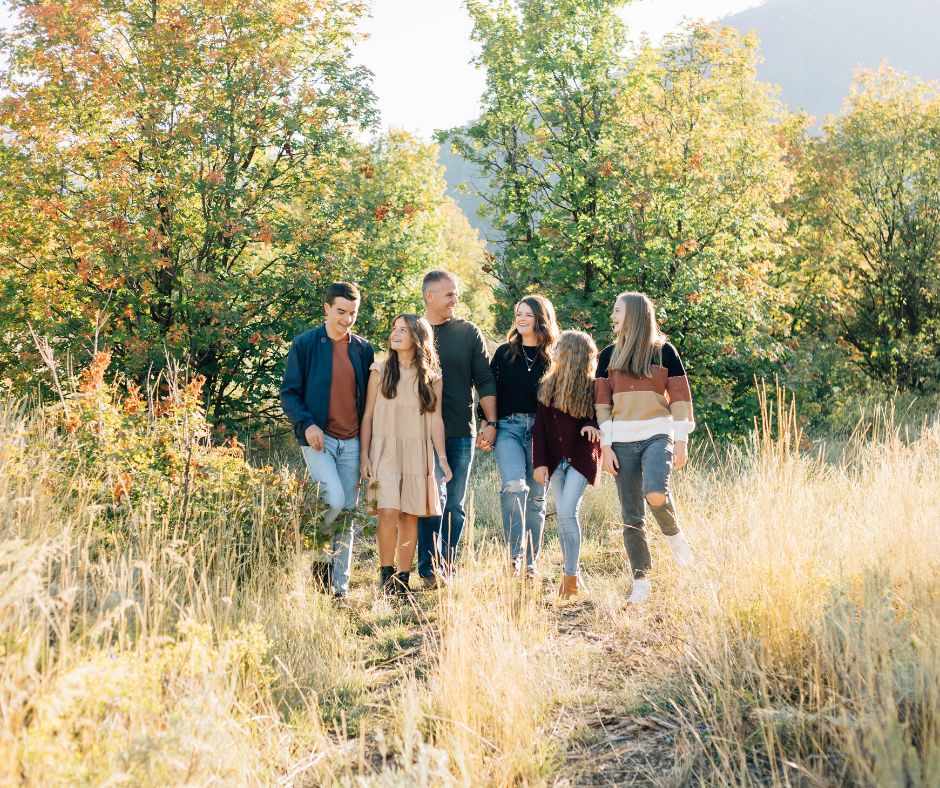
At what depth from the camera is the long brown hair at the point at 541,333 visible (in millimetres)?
5676

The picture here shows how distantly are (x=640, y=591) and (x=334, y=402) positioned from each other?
2375mm

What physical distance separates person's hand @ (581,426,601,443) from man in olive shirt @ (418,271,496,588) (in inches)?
27.0

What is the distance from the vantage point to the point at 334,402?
212 inches

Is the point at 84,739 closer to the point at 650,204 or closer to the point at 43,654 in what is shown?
the point at 43,654

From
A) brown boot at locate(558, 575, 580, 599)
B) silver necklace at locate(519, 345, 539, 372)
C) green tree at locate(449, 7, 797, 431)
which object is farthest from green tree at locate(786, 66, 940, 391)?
brown boot at locate(558, 575, 580, 599)

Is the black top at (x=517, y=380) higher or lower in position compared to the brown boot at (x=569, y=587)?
higher

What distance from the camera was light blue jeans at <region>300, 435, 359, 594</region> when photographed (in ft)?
16.9

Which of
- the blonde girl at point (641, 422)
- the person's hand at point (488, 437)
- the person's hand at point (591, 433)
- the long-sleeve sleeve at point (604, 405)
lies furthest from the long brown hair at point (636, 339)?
the person's hand at point (488, 437)

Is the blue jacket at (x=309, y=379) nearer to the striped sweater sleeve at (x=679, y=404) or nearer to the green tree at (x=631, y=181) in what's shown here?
the striped sweater sleeve at (x=679, y=404)

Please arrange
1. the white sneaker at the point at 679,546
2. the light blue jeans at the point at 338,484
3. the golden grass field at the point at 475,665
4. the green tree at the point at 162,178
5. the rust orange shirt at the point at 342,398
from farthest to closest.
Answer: the green tree at the point at 162,178
the rust orange shirt at the point at 342,398
the light blue jeans at the point at 338,484
the white sneaker at the point at 679,546
the golden grass field at the point at 475,665

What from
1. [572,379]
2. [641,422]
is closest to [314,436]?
[572,379]

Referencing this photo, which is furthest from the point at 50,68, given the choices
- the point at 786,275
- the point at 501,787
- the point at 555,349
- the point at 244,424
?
A: the point at 786,275

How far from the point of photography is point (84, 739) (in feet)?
7.72

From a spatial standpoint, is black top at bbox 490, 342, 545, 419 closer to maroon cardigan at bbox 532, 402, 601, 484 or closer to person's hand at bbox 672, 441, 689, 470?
maroon cardigan at bbox 532, 402, 601, 484
